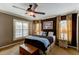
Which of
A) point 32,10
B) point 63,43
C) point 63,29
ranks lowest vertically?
point 63,43

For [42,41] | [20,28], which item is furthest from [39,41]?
[20,28]

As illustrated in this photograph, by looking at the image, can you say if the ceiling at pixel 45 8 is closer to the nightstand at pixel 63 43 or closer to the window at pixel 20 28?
the window at pixel 20 28

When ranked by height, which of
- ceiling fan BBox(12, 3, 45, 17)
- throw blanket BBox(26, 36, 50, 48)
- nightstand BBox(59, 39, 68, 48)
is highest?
ceiling fan BBox(12, 3, 45, 17)

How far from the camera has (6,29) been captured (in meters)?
1.68

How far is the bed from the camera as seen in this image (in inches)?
66.0

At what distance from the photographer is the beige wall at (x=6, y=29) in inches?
64.7

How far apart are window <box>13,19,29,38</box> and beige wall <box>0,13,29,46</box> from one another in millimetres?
96

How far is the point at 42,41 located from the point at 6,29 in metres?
0.76

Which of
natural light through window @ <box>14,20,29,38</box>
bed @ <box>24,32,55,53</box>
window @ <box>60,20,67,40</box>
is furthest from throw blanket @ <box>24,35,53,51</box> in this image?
window @ <box>60,20,67,40</box>

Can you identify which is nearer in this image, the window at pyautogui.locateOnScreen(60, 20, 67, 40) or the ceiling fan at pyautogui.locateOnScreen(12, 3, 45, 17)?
the ceiling fan at pyautogui.locateOnScreen(12, 3, 45, 17)

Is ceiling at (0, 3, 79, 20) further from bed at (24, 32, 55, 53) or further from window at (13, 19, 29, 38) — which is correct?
bed at (24, 32, 55, 53)

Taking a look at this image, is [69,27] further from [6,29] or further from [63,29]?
[6,29]

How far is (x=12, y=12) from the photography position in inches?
65.5

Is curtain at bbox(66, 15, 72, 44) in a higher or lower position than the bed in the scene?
higher
